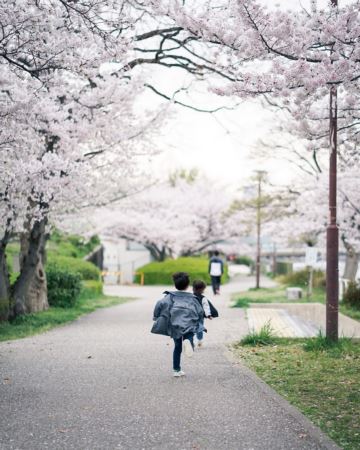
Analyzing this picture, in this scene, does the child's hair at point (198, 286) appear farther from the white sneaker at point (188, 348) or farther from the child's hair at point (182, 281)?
the child's hair at point (182, 281)

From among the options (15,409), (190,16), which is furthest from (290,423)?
(190,16)

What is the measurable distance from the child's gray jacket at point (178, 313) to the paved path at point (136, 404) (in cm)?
58

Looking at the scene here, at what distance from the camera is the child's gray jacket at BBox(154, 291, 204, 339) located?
24.5 ft

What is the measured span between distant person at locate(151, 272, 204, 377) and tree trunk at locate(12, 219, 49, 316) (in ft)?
25.4

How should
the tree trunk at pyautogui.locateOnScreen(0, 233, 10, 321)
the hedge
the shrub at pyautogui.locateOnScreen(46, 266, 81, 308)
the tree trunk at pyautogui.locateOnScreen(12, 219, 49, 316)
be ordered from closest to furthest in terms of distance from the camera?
the tree trunk at pyautogui.locateOnScreen(0, 233, 10, 321)
the tree trunk at pyautogui.locateOnScreen(12, 219, 49, 316)
the shrub at pyautogui.locateOnScreen(46, 266, 81, 308)
the hedge

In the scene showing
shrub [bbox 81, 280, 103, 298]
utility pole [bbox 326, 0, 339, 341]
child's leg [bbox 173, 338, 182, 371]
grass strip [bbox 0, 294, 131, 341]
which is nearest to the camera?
child's leg [bbox 173, 338, 182, 371]

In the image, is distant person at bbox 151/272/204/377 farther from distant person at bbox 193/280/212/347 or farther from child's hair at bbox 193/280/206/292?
child's hair at bbox 193/280/206/292

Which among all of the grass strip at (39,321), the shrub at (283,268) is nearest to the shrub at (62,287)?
the grass strip at (39,321)

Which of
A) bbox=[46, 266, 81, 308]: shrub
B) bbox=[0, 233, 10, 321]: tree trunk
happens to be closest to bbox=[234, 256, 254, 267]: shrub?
bbox=[46, 266, 81, 308]: shrub

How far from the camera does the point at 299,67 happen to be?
6352 mm

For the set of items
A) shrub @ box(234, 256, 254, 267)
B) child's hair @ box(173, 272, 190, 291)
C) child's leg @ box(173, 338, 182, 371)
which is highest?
shrub @ box(234, 256, 254, 267)

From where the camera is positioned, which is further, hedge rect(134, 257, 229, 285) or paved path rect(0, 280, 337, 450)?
hedge rect(134, 257, 229, 285)

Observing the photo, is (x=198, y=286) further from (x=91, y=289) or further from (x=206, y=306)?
(x=91, y=289)

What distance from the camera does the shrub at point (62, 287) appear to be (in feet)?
58.8
